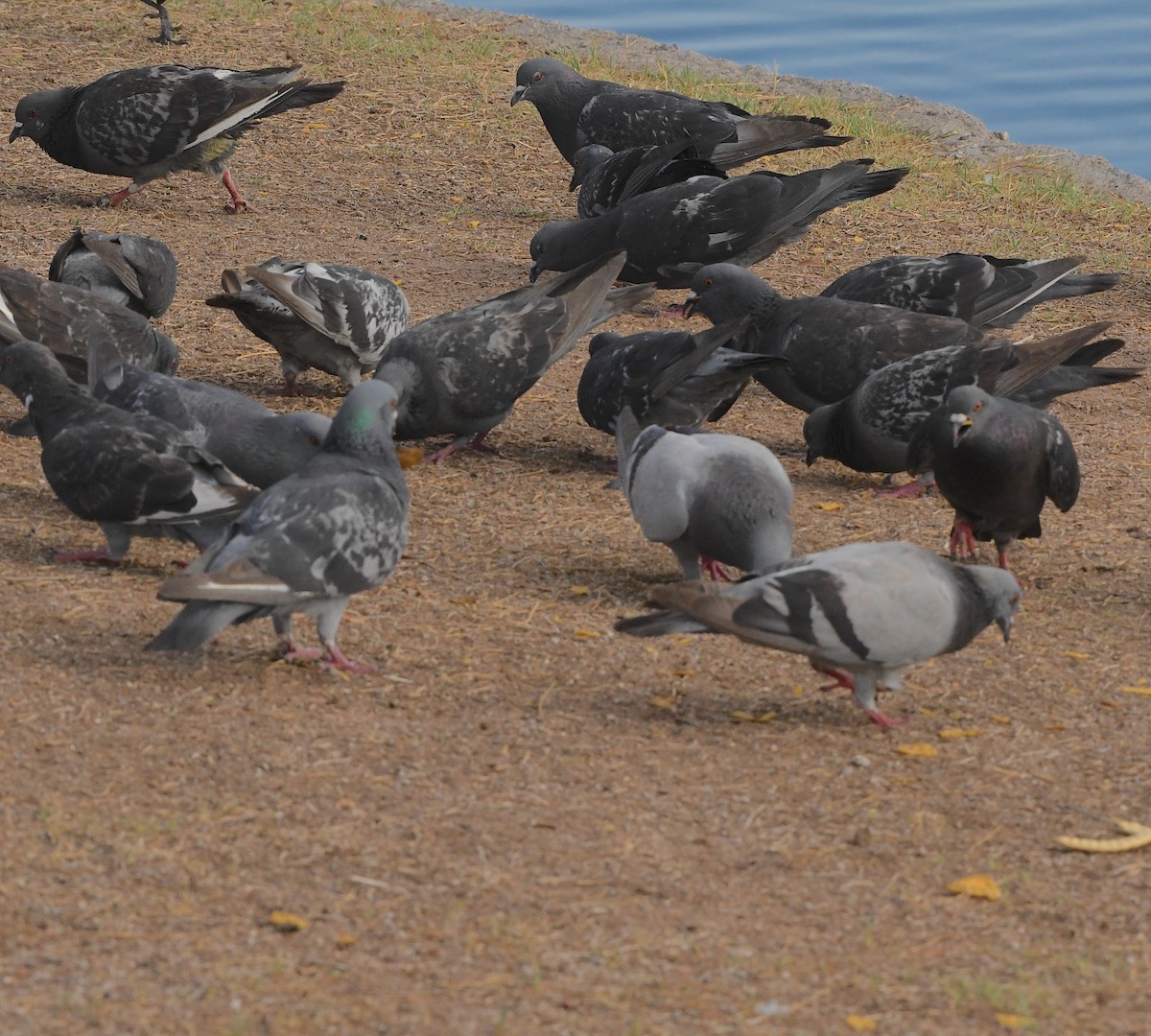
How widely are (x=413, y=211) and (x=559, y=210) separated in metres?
1.10

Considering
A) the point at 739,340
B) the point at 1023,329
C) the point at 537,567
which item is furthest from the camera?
the point at 1023,329

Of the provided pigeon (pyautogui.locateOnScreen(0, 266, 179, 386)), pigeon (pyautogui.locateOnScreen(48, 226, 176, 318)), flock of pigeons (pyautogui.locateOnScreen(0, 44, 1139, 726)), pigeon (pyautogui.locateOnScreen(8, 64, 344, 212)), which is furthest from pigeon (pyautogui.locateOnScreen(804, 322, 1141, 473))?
pigeon (pyautogui.locateOnScreen(8, 64, 344, 212))

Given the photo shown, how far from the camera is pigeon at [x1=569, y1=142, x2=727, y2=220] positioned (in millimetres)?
9773

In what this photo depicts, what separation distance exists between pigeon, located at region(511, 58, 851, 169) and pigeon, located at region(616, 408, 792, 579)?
16.5 ft

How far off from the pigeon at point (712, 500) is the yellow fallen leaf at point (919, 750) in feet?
2.77

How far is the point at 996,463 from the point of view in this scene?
19.3ft

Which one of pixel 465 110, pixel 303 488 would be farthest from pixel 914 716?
pixel 465 110

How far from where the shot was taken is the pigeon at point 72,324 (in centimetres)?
691

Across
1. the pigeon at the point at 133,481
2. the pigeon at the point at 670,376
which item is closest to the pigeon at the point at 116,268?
the pigeon at the point at 133,481

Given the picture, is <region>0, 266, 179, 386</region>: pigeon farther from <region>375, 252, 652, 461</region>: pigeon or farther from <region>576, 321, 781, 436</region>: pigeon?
<region>576, 321, 781, 436</region>: pigeon

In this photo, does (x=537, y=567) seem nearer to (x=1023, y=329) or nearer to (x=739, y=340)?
(x=739, y=340)

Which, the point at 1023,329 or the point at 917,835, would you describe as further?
the point at 1023,329

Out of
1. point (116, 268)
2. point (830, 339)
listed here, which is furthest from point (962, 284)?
point (116, 268)

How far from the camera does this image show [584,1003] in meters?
3.31
